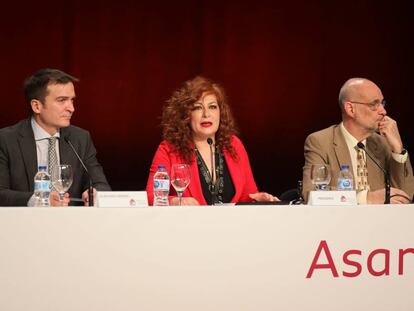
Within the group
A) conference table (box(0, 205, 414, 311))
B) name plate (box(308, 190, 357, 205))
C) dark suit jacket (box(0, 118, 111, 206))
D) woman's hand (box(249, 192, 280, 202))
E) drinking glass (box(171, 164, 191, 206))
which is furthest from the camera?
dark suit jacket (box(0, 118, 111, 206))

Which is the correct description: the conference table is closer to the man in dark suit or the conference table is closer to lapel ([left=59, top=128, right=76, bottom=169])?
the man in dark suit

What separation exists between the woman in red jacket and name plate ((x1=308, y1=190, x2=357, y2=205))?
105cm

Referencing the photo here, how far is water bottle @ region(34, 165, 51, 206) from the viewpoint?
2877 mm

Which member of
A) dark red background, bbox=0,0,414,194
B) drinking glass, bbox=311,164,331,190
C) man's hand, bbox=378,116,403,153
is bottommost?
drinking glass, bbox=311,164,331,190

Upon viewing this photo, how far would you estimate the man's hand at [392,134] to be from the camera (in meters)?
3.84

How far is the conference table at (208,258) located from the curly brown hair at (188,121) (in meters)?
1.22

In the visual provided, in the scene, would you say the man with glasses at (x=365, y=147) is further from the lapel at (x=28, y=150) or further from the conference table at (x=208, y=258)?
the lapel at (x=28, y=150)

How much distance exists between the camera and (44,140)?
12.5 ft

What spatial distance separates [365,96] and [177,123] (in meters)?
1.05

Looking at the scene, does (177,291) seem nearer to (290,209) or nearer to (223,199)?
(290,209)

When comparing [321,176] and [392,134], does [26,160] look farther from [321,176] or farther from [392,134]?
[392,134]

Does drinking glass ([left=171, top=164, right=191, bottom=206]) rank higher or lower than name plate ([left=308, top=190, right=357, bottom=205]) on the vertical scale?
higher

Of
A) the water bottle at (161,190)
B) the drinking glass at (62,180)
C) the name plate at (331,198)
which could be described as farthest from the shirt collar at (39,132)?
the name plate at (331,198)

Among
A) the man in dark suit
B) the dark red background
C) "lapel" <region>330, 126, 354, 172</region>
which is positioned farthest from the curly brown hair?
the dark red background
